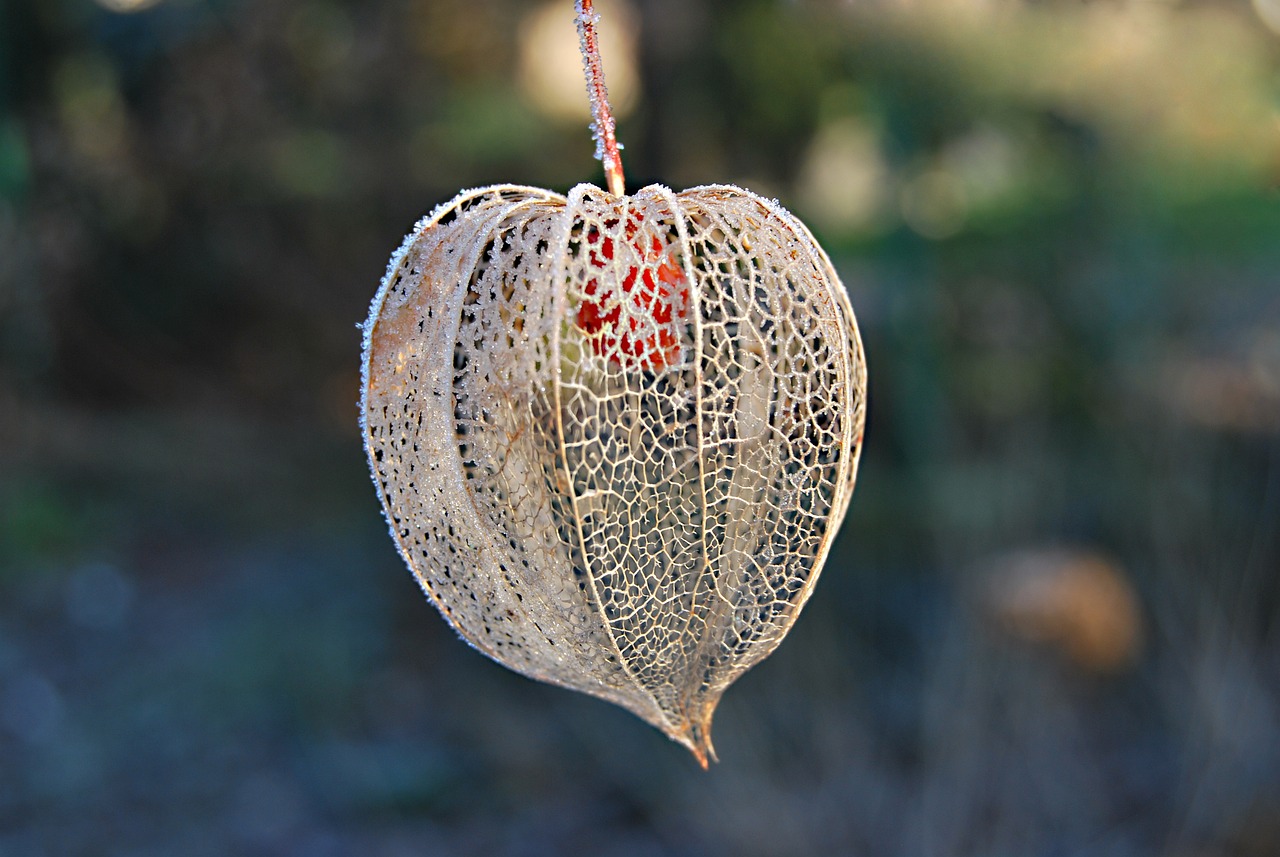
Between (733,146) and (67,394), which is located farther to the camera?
(67,394)

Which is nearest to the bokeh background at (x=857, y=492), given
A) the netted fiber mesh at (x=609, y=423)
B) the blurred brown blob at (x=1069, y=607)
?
the blurred brown blob at (x=1069, y=607)

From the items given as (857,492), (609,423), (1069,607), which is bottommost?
(1069,607)

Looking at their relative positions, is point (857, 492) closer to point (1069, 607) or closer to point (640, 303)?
point (1069, 607)

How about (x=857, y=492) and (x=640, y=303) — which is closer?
(x=640, y=303)

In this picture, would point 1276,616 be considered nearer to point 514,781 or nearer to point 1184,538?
point 1184,538

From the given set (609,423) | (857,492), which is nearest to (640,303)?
(609,423)

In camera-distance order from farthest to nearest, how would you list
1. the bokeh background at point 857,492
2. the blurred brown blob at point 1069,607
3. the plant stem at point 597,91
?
the blurred brown blob at point 1069,607 → the bokeh background at point 857,492 → the plant stem at point 597,91

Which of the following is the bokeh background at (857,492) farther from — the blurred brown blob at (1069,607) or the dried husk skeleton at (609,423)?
the dried husk skeleton at (609,423)

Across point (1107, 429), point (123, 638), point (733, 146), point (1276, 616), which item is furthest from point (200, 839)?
point (1276, 616)
